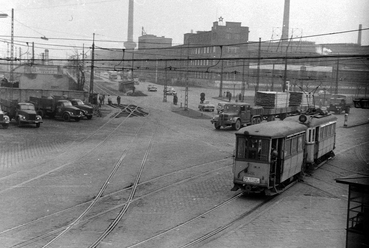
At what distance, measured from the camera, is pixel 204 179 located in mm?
16688

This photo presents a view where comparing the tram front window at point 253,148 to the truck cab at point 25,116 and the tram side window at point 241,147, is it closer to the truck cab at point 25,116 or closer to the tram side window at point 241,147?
the tram side window at point 241,147

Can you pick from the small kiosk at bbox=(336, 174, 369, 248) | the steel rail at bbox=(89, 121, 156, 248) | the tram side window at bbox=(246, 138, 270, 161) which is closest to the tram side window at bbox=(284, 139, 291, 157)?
the tram side window at bbox=(246, 138, 270, 161)

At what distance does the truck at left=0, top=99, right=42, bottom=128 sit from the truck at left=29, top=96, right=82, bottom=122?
403 centimetres

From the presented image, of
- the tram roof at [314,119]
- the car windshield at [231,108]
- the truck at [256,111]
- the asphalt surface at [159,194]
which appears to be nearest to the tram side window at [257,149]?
the asphalt surface at [159,194]

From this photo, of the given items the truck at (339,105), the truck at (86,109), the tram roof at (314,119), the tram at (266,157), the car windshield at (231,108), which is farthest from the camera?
the truck at (339,105)

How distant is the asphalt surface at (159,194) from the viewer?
10078 millimetres

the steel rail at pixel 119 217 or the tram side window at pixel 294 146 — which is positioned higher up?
the tram side window at pixel 294 146

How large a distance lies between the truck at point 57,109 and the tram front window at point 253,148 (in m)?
24.1

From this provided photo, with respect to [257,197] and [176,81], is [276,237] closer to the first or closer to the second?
[257,197]

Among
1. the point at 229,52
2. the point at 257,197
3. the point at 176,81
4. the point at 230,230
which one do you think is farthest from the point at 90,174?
the point at 176,81

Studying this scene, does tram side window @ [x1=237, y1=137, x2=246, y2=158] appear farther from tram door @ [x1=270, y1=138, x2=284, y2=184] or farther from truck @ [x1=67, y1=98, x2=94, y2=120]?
truck @ [x1=67, y1=98, x2=94, y2=120]

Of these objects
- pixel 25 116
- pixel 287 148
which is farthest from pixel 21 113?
pixel 287 148

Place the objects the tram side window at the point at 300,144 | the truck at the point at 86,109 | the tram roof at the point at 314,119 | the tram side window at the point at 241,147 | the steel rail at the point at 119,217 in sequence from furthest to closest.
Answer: the truck at the point at 86,109, the tram roof at the point at 314,119, the tram side window at the point at 300,144, the tram side window at the point at 241,147, the steel rail at the point at 119,217

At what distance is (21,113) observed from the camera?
29969mm
